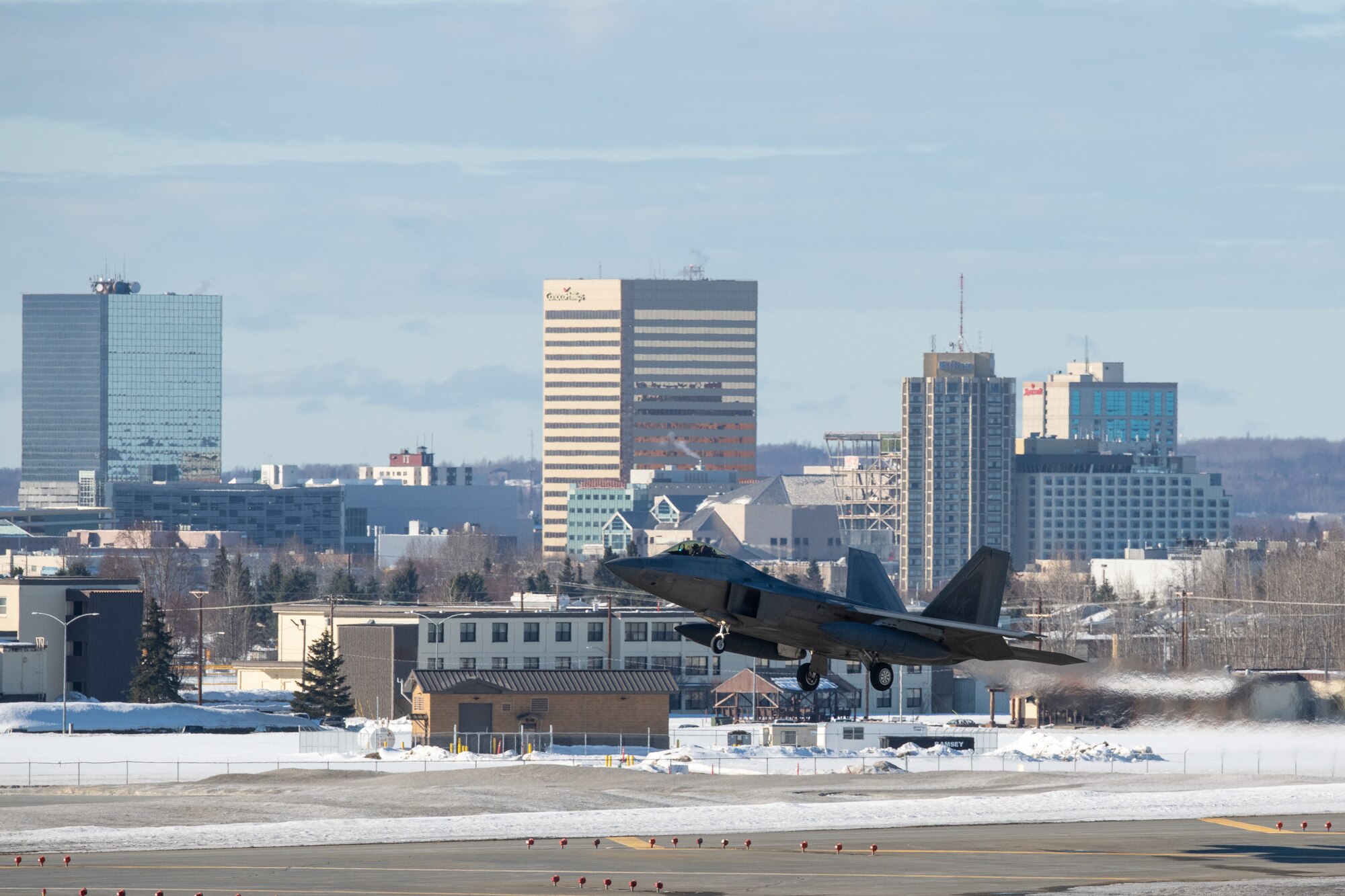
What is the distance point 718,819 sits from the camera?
8069cm

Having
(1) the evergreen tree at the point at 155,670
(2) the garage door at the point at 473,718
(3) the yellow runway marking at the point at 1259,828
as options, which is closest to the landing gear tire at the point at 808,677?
(3) the yellow runway marking at the point at 1259,828

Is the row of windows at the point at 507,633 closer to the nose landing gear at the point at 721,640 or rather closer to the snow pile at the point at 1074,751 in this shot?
the snow pile at the point at 1074,751

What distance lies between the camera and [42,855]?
6925cm

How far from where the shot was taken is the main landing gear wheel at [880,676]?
6103 centimetres

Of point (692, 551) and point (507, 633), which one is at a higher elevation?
point (692, 551)

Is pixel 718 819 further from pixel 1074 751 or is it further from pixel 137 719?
pixel 137 719

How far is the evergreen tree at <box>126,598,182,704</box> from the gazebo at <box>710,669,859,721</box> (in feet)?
127

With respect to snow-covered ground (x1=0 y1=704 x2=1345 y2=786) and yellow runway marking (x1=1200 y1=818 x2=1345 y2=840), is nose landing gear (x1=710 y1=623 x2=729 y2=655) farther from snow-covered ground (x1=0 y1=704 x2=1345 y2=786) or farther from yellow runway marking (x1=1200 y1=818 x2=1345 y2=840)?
snow-covered ground (x1=0 y1=704 x2=1345 y2=786)

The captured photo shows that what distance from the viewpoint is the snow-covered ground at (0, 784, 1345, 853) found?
245ft

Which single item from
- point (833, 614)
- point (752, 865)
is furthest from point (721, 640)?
point (752, 865)

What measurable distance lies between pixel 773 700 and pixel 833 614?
288 feet

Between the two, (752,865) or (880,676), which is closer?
(880,676)

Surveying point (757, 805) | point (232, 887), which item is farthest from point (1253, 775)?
point (232, 887)

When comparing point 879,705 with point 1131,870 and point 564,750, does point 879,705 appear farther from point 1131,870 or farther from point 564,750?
point 1131,870
